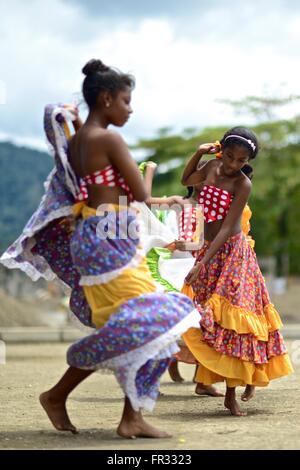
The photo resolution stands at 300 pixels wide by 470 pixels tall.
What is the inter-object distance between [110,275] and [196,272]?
1.65 meters

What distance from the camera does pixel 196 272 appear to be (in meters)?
6.77

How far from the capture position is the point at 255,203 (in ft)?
115

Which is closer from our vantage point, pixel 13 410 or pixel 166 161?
pixel 13 410

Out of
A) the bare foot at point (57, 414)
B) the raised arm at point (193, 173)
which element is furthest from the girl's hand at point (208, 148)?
the bare foot at point (57, 414)

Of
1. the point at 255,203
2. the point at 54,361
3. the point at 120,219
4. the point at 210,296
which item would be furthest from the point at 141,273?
the point at 255,203

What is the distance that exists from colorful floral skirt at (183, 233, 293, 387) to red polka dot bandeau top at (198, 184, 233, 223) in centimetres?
18

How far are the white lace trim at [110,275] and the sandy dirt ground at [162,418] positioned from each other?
0.79 m

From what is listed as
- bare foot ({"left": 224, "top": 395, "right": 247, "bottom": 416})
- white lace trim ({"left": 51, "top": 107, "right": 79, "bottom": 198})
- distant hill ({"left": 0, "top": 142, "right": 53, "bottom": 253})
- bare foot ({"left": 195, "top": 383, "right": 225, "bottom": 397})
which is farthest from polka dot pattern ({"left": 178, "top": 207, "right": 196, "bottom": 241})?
distant hill ({"left": 0, "top": 142, "right": 53, "bottom": 253})

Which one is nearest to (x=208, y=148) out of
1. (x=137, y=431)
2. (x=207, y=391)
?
(x=207, y=391)

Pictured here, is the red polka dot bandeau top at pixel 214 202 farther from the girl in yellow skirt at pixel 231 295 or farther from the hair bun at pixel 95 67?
the hair bun at pixel 95 67

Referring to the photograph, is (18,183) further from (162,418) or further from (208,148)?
(162,418)

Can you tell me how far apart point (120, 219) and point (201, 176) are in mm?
1817
